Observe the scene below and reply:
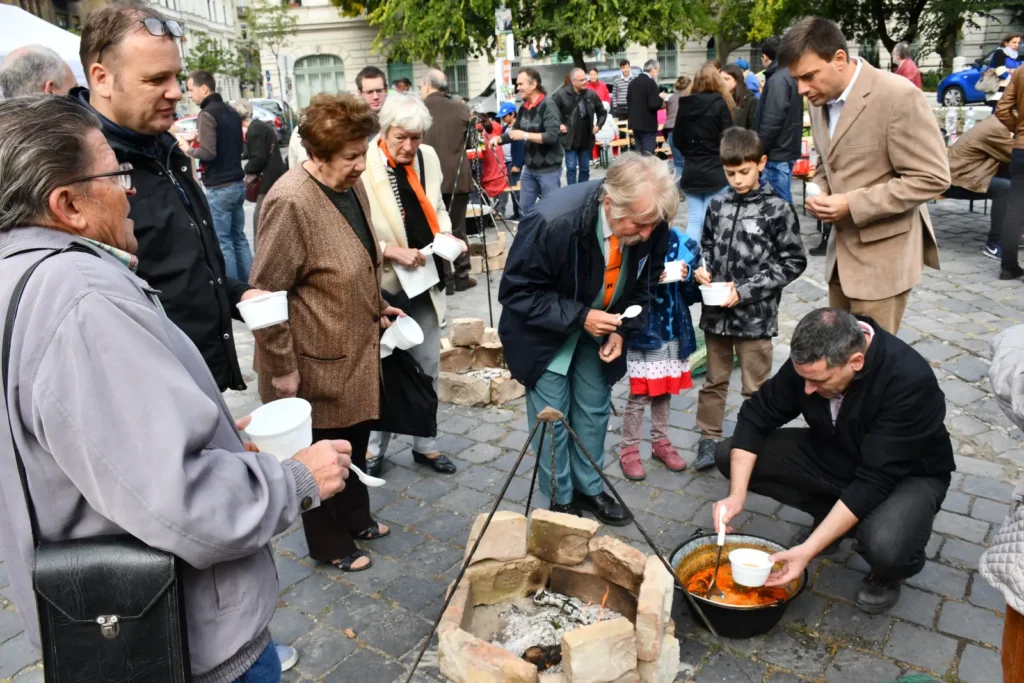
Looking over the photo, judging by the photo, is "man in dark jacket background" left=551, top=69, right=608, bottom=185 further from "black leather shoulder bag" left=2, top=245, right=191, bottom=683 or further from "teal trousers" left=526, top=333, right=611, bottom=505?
"black leather shoulder bag" left=2, top=245, right=191, bottom=683

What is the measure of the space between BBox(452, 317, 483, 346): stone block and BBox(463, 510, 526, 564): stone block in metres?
2.76

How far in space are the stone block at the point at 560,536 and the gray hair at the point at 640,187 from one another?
1.25 metres

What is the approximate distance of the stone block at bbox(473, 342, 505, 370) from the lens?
19.5ft

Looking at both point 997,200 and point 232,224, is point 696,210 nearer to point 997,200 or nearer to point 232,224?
point 997,200

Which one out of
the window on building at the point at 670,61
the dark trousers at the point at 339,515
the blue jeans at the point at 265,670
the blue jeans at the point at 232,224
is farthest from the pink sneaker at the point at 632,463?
the window on building at the point at 670,61

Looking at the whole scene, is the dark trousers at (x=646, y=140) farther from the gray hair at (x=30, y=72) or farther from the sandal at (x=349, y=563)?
the sandal at (x=349, y=563)

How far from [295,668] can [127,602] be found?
5.65ft

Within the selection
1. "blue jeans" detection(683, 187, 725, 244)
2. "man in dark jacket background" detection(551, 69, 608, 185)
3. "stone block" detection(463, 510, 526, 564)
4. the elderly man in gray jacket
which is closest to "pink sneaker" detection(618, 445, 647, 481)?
"stone block" detection(463, 510, 526, 564)

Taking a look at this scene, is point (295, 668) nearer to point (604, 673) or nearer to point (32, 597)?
point (604, 673)

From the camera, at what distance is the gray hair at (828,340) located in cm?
298

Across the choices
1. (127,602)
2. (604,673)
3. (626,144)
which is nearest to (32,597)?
(127,602)

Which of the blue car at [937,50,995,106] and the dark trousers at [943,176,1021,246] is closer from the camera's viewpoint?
the dark trousers at [943,176,1021,246]

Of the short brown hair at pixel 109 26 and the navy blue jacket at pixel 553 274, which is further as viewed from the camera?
the navy blue jacket at pixel 553 274

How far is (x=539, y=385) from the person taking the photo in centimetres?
367
